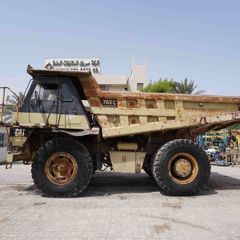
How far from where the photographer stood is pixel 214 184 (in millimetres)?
12258

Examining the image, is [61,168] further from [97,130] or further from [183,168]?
[183,168]

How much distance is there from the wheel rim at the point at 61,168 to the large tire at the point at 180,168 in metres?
1.95

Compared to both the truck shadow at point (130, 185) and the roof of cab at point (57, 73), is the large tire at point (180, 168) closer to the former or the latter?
the truck shadow at point (130, 185)

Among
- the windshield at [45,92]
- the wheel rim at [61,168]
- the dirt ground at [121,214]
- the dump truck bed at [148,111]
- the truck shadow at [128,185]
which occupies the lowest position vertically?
the dirt ground at [121,214]

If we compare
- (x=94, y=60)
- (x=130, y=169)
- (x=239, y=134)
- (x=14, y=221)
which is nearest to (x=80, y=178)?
(x=130, y=169)

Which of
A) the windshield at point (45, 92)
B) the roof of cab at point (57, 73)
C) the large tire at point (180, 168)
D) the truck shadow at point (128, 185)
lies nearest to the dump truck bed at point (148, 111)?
the roof of cab at point (57, 73)

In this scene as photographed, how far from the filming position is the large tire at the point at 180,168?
1021 cm

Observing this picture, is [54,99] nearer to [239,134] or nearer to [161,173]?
[161,173]

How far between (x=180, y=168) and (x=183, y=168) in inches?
2.9

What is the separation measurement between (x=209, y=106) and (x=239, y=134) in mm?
13925

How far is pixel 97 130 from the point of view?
34.1 ft

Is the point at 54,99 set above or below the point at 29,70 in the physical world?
below

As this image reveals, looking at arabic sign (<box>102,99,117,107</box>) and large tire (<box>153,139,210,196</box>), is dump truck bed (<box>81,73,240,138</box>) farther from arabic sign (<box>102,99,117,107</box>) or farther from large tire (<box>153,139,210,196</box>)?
large tire (<box>153,139,210,196</box>)

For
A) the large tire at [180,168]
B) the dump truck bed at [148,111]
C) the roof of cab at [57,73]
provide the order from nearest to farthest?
1. the large tire at [180,168]
2. the roof of cab at [57,73]
3. the dump truck bed at [148,111]
